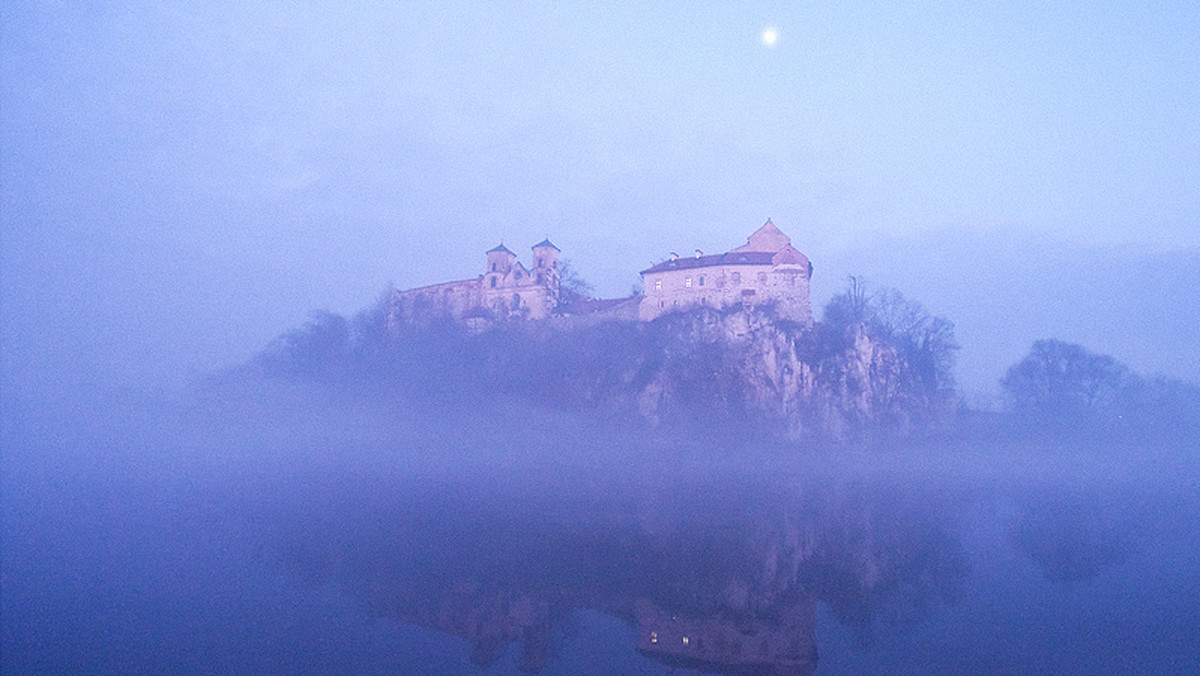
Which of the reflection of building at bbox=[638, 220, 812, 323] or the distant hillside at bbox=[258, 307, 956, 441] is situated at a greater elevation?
the reflection of building at bbox=[638, 220, 812, 323]

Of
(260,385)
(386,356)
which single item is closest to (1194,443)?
(386,356)

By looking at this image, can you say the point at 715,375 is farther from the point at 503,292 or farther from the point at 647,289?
the point at 503,292

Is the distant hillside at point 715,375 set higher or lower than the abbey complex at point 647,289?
lower

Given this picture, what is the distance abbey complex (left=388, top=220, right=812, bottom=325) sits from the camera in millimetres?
56688

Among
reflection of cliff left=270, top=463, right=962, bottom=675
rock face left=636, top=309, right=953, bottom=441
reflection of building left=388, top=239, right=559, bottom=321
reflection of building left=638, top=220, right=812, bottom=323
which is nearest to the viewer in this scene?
reflection of cliff left=270, top=463, right=962, bottom=675

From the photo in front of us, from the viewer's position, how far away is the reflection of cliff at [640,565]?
14812 mm

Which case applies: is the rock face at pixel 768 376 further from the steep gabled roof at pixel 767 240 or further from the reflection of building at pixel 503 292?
the reflection of building at pixel 503 292

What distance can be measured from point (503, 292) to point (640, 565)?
48937mm

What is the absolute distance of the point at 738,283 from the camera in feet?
187

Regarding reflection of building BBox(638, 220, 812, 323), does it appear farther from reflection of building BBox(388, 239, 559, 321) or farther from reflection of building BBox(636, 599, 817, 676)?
reflection of building BBox(636, 599, 817, 676)

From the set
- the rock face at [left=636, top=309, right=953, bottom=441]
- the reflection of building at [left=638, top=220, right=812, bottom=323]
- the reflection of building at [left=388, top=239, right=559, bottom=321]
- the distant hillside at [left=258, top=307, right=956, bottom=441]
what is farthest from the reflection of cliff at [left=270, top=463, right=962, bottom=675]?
the reflection of building at [left=388, top=239, right=559, bottom=321]

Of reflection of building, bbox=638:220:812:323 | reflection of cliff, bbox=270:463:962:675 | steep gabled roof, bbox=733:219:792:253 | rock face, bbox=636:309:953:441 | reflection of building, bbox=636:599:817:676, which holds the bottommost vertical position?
reflection of building, bbox=636:599:817:676

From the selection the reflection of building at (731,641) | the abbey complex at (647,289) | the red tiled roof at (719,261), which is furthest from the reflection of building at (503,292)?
the reflection of building at (731,641)

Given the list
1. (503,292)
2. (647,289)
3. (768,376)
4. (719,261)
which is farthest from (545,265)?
(768,376)
